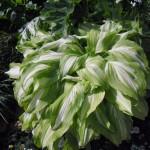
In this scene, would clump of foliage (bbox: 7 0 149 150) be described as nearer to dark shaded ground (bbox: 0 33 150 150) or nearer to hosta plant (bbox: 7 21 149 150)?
hosta plant (bbox: 7 21 149 150)

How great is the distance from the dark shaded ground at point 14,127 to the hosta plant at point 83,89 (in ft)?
0.98

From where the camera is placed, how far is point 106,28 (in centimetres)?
273

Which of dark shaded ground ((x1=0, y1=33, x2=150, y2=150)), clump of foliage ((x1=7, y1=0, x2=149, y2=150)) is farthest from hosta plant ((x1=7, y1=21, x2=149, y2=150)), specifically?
dark shaded ground ((x1=0, y1=33, x2=150, y2=150))

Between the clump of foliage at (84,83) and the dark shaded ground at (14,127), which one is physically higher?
the clump of foliage at (84,83)

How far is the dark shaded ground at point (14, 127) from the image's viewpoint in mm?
2791

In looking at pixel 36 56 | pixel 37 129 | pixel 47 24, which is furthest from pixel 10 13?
pixel 37 129

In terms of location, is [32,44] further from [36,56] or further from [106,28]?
[106,28]

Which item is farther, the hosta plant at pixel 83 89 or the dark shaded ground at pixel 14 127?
the dark shaded ground at pixel 14 127

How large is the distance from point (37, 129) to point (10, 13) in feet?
3.67

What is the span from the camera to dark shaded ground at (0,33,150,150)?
2.79 metres

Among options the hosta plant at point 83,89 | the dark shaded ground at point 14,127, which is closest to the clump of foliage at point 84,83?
the hosta plant at point 83,89

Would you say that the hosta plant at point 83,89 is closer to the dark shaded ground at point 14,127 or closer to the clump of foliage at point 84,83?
the clump of foliage at point 84,83

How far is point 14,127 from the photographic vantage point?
310 cm

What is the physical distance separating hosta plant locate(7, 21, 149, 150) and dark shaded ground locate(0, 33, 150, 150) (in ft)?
0.98
